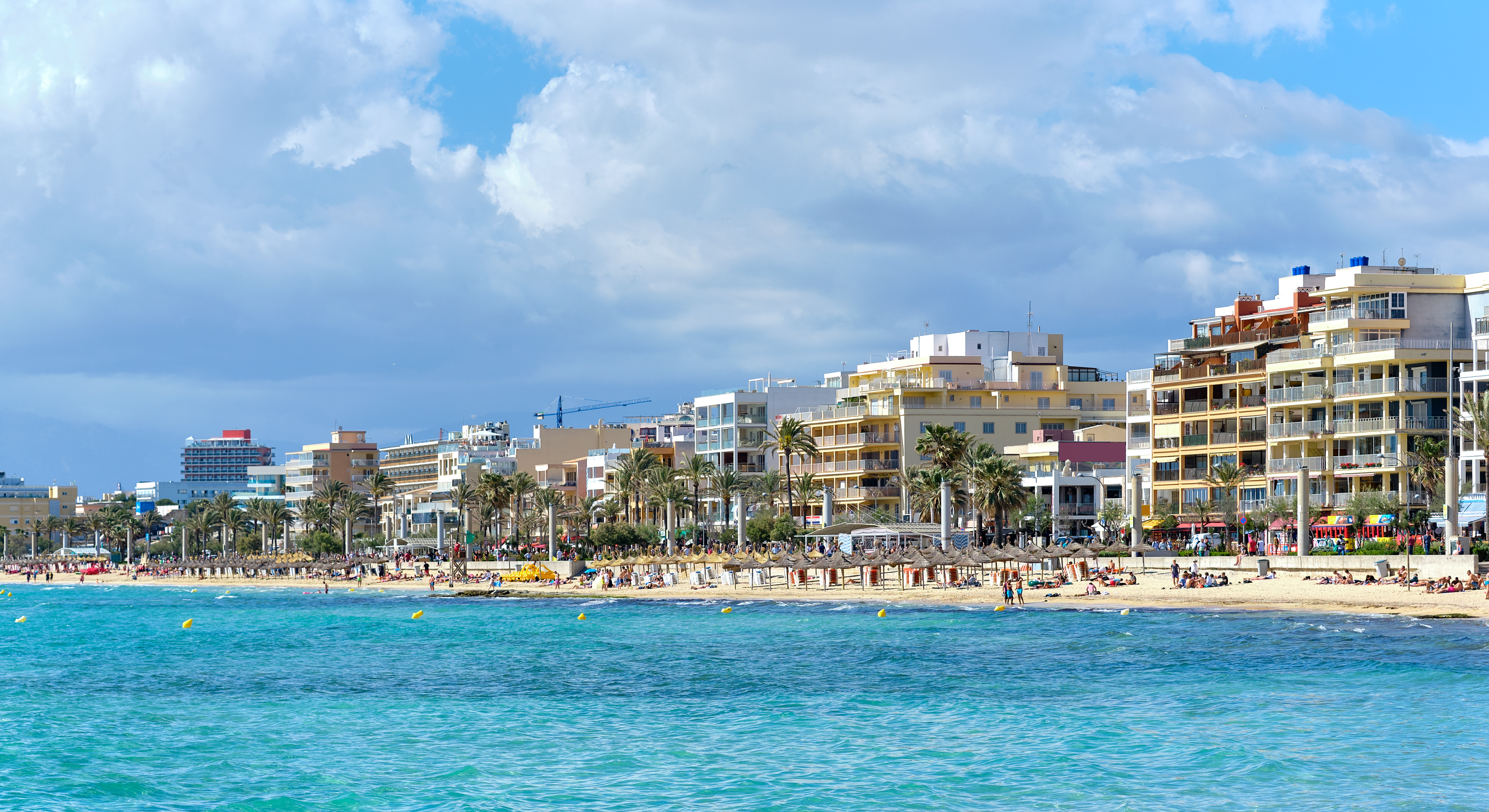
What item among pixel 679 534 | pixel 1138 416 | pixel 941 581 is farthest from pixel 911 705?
pixel 679 534

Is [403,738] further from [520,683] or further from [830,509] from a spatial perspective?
[830,509]

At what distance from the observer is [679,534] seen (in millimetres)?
123188

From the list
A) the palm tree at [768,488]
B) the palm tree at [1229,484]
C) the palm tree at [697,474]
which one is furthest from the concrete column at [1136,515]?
the palm tree at [697,474]

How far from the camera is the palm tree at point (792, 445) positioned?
11081 cm

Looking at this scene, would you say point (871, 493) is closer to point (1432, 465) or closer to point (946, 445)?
point (946, 445)

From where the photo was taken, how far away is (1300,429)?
3430 inches

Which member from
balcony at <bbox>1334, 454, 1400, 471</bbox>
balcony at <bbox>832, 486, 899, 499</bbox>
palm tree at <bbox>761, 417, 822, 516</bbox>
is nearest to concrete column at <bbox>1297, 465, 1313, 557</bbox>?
balcony at <bbox>1334, 454, 1400, 471</bbox>

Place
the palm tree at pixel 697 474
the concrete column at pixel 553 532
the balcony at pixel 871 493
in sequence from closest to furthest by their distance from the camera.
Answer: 1. the concrete column at pixel 553 532
2. the balcony at pixel 871 493
3. the palm tree at pixel 697 474

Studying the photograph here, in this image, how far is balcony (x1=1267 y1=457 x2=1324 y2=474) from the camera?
86250mm

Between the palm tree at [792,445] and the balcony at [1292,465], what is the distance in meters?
31.7

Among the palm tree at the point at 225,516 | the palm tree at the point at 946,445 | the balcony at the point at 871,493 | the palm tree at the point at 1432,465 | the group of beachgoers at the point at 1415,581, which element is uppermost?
the palm tree at the point at 946,445

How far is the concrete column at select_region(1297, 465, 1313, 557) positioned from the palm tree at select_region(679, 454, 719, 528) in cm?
5098

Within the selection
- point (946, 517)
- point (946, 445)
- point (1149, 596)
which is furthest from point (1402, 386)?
point (946, 445)

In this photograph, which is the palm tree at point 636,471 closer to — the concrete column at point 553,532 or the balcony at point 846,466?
the concrete column at point 553,532
